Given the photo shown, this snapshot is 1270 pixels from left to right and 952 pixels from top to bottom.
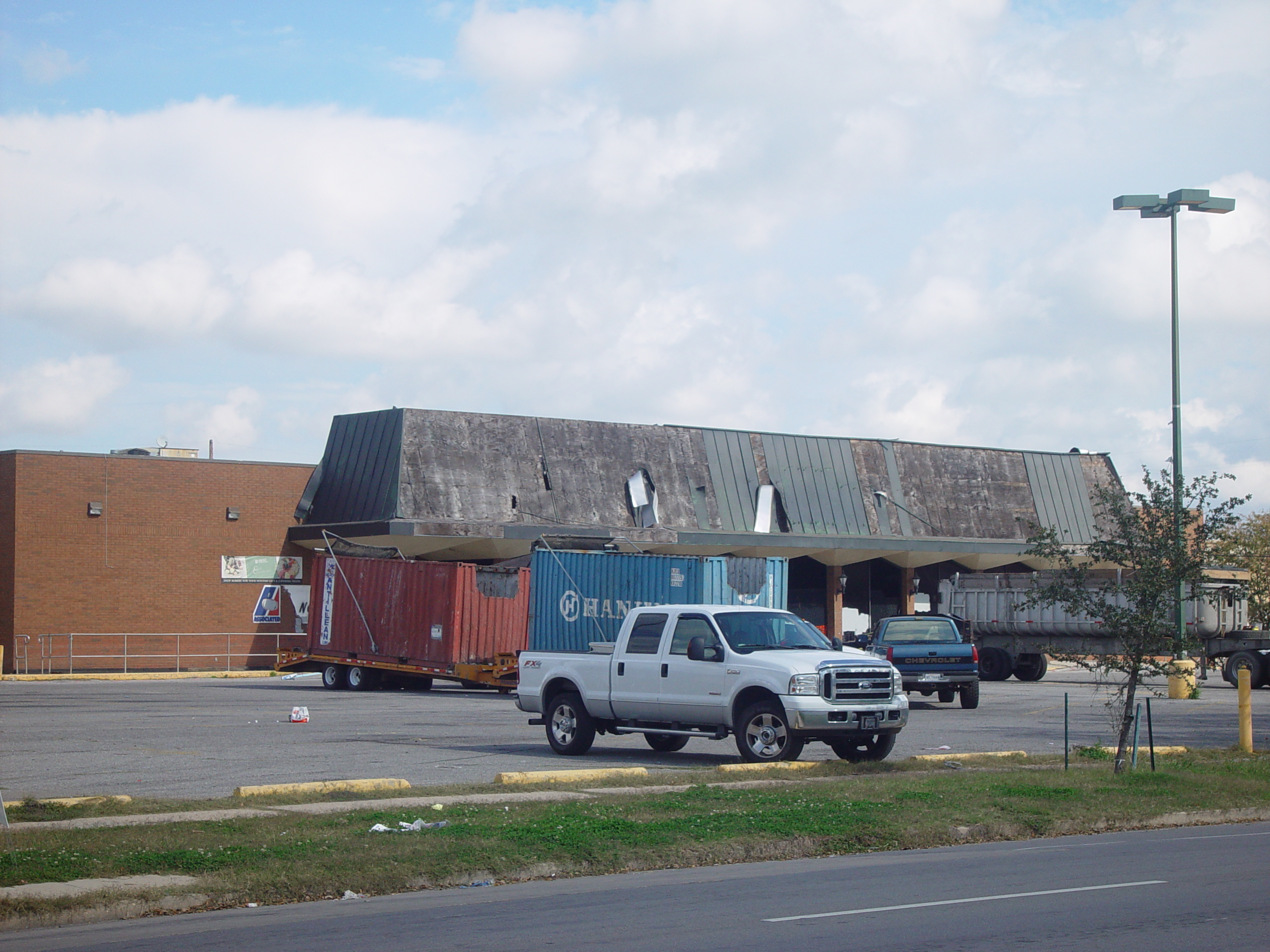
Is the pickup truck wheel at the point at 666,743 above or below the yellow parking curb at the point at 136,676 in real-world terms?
above

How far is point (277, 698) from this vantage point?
30.6m

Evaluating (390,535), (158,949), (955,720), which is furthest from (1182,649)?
(390,535)

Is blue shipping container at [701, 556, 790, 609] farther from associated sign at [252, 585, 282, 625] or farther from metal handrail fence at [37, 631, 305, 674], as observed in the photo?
associated sign at [252, 585, 282, 625]

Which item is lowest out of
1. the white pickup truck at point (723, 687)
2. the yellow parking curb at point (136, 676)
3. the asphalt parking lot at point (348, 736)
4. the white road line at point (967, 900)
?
the yellow parking curb at point (136, 676)

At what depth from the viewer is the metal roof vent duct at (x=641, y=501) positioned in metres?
46.8

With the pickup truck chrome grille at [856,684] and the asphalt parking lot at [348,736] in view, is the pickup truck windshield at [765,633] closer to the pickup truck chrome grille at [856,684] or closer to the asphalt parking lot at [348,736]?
the pickup truck chrome grille at [856,684]

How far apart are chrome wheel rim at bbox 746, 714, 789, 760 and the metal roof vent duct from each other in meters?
29.8

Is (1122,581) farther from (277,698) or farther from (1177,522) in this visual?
(277,698)

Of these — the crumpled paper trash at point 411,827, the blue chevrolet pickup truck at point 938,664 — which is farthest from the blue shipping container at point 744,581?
the crumpled paper trash at point 411,827

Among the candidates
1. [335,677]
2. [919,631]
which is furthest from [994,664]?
[335,677]

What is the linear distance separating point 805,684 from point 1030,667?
2606 cm

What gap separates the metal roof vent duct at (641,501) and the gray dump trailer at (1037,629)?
10.3m

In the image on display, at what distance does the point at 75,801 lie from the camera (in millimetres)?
12867

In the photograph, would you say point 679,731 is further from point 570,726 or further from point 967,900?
point 967,900
